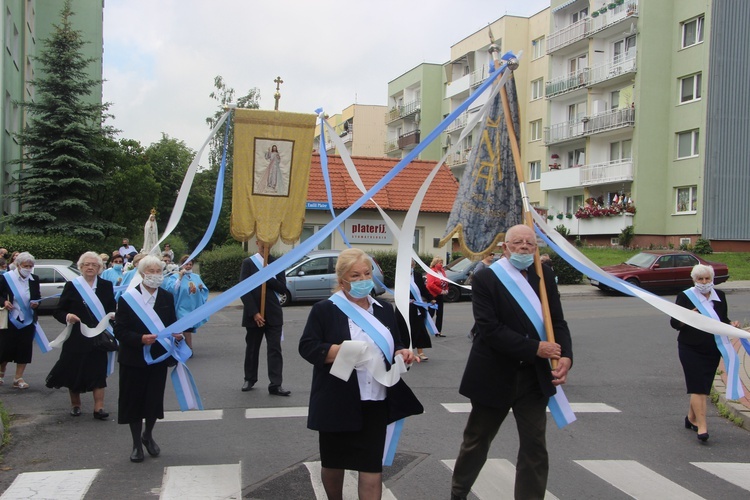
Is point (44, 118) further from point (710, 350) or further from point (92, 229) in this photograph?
point (710, 350)

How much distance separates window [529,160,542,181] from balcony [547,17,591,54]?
7.00 meters

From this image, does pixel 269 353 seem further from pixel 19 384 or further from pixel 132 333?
pixel 19 384

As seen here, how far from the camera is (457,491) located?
15.5 ft

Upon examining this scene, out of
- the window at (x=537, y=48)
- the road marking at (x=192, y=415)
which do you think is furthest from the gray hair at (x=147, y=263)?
the window at (x=537, y=48)

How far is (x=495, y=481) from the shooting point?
216 inches

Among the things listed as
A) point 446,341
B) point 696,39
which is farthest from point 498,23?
point 446,341

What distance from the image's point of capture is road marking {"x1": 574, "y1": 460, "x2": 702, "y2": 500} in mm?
5305

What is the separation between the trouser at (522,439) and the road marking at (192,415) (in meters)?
3.59

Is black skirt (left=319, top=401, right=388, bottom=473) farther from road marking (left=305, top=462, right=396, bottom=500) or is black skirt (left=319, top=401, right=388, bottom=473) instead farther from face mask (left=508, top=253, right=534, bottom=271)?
face mask (left=508, top=253, right=534, bottom=271)

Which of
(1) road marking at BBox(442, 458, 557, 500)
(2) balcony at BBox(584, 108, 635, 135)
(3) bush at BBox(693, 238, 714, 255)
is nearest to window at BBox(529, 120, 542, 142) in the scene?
(2) balcony at BBox(584, 108, 635, 135)

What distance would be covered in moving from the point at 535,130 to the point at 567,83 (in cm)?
515

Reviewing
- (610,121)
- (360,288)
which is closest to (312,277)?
(360,288)

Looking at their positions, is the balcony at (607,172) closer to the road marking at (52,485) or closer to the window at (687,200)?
the window at (687,200)

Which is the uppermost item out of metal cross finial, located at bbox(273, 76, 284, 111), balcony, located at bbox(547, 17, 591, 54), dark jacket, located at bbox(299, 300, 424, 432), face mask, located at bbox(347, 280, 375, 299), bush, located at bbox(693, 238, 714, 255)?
balcony, located at bbox(547, 17, 591, 54)
